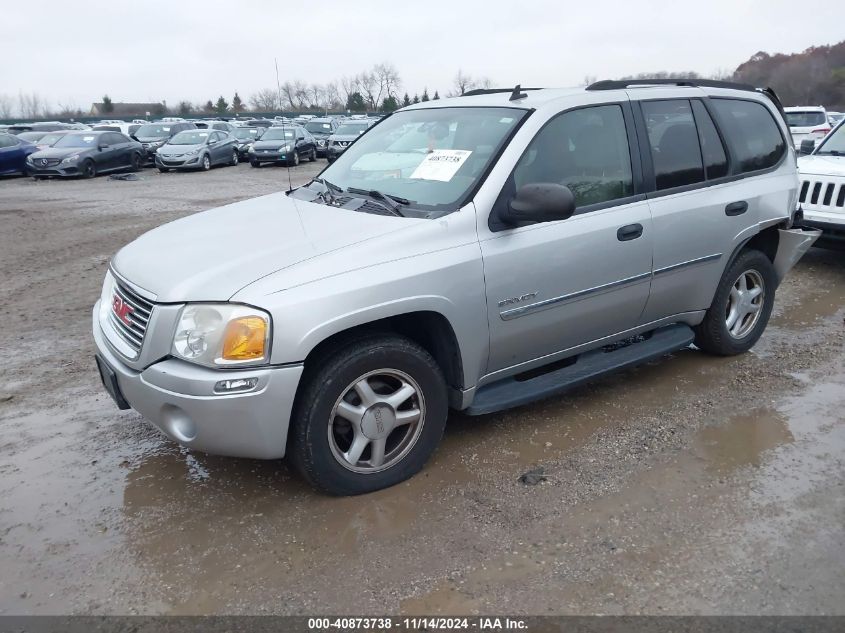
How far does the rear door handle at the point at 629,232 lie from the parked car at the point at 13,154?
21.2m

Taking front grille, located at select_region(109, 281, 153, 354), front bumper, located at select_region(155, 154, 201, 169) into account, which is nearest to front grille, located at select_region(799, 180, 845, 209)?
front grille, located at select_region(109, 281, 153, 354)

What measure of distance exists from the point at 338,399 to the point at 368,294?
0.50 m

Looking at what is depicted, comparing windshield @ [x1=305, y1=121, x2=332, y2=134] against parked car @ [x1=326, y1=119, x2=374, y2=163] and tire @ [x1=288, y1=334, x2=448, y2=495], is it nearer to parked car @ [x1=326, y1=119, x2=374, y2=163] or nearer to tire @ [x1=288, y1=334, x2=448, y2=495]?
parked car @ [x1=326, y1=119, x2=374, y2=163]

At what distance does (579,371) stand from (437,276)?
125 cm

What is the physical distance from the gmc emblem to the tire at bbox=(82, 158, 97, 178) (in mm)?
18489

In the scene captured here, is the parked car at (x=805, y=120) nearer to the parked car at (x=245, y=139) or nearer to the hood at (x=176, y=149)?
the parked car at (x=245, y=139)

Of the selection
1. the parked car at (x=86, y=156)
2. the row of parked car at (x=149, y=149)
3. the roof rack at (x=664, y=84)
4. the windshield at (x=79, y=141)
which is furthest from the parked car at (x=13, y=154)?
the roof rack at (x=664, y=84)

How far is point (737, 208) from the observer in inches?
176

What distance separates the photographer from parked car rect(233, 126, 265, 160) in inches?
980

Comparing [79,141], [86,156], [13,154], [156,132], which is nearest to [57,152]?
[86,156]

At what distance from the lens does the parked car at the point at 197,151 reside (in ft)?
69.9

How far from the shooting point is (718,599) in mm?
2582

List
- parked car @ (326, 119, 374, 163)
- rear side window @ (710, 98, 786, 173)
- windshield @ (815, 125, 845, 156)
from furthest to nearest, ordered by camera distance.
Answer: parked car @ (326, 119, 374, 163) → windshield @ (815, 125, 845, 156) → rear side window @ (710, 98, 786, 173)

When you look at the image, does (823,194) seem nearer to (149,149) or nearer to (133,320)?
(133,320)
